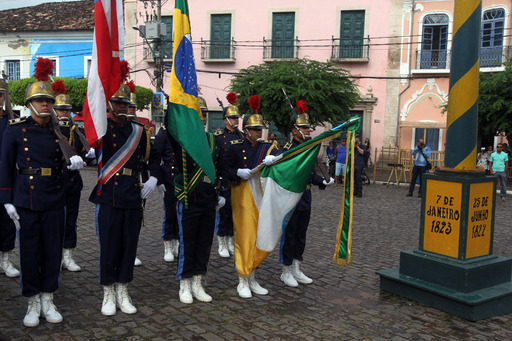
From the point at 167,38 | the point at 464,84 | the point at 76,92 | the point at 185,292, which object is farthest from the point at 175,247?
the point at 167,38

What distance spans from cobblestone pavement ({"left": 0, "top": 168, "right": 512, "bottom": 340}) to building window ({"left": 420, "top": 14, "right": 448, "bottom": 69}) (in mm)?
18162

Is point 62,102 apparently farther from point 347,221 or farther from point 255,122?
point 347,221

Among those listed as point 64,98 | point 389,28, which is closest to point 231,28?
point 389,28

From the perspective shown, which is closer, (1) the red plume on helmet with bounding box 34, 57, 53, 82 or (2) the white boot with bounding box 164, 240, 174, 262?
(1) the red plume on helmet with bounding box 34, 57, 53, 82

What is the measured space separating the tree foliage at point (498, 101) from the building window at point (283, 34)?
9.96 m

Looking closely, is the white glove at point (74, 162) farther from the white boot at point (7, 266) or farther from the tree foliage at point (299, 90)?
the tree foliage at point (299, 90)

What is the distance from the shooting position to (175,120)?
496cm

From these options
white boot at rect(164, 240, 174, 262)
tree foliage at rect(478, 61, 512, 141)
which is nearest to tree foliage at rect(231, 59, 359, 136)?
tree foliage at rect(478, 61, 512, 141)

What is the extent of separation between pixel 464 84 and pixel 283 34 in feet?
68.5

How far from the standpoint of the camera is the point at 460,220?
522cm

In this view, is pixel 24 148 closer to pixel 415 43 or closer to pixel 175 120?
pixel 175 120

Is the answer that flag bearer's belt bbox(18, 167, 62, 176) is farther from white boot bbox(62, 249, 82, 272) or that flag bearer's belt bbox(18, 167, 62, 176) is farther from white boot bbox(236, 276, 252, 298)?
white boot bbox(236, 276, 252, 298)

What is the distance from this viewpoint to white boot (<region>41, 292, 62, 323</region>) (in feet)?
14.4

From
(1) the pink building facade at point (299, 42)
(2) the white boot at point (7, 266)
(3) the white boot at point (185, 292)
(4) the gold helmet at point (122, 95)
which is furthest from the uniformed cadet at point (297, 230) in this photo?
(1) the pink building facade at point (299, 42)
